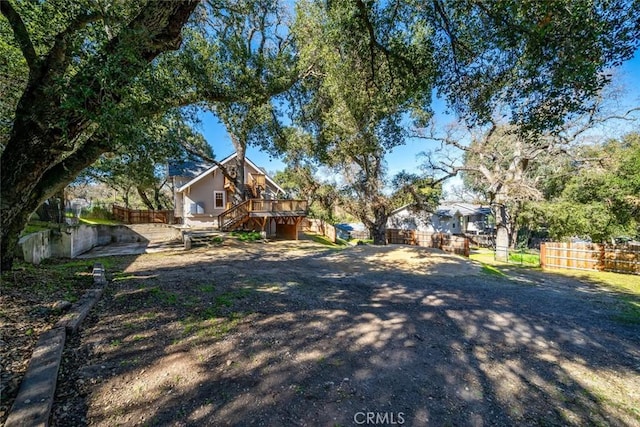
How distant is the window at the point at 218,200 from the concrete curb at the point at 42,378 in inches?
674

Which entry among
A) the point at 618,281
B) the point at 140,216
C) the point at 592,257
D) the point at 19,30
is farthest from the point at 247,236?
the point at 592,257

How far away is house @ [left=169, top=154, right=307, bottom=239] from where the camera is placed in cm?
1672

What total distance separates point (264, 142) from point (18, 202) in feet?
33.7

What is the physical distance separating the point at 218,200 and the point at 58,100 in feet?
53.9

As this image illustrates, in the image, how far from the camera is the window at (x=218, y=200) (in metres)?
20.1

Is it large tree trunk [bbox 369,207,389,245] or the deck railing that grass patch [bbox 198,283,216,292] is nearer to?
the deck railing

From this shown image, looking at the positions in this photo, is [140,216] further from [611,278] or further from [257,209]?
[611,278]

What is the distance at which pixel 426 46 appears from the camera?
20.4ft

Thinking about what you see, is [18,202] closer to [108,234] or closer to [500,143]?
[108,234]

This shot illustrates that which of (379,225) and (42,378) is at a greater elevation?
(379,225)

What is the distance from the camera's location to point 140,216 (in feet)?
72.7

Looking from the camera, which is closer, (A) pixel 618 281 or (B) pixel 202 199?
(A) pixel 618 281

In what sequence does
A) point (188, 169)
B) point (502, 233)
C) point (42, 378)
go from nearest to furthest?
point (42, 378)
point (502, 233)
point (188, 169)

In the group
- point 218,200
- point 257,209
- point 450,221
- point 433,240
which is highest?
point 218,200
